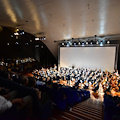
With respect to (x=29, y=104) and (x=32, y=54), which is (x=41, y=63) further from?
(x=29, y=104)

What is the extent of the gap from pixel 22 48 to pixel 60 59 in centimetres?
634

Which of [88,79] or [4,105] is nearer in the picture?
[4,105]

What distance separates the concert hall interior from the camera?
232 centimetres

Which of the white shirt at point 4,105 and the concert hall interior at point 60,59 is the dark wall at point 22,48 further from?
the white shirt at point 4,105

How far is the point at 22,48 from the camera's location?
42.6ft

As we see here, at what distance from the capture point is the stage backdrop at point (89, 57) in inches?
469

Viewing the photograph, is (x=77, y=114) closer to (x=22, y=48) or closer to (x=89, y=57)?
(x=89, y=57)

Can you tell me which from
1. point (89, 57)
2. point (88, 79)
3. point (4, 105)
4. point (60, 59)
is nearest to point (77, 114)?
point (4, 105)

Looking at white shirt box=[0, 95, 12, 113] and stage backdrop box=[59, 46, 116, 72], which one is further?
stage backdrop box=[59, 46, 116, 72]

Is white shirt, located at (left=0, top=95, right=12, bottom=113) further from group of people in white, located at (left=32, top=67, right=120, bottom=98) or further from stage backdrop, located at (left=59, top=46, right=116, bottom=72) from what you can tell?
stage backdrop, located at (left=59, top=46, right=116, bottom=72)

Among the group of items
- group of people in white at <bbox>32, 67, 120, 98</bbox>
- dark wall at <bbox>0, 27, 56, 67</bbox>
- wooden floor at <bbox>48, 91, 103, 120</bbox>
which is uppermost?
dark wall at <bbox>0, 27, 56, 67</bbox>

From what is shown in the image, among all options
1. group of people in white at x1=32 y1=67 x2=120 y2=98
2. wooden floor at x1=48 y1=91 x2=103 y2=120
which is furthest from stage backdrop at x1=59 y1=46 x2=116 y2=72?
wooden floor at x1=48 y1=91 x2=103 y2=120

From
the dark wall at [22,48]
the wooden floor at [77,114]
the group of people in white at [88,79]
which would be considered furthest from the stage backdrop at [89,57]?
the wooden floor at [77,114]

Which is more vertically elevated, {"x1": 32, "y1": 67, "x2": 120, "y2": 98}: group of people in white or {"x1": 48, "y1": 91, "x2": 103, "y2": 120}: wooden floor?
{"x1": 48, "y1": 91, "x2": 103, "y2": 120}: wooden floor
